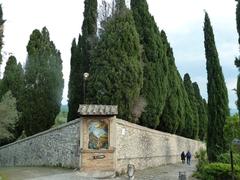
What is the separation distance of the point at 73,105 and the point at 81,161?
10.9 m

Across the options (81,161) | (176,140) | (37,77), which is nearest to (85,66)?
(37,77)

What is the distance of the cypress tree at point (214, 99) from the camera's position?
24141 mm

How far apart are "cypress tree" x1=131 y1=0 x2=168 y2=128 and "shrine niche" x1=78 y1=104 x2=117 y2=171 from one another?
9.02 metres

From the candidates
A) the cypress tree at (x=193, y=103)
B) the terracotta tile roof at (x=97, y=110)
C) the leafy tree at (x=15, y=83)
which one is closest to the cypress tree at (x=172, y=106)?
the cypress tree at (x=193, y=103)

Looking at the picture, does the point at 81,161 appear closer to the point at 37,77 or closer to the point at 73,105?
the point at 73,105

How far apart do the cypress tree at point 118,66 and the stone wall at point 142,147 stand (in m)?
1.95

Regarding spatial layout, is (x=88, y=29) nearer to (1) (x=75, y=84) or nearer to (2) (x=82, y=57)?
(2) (x=82, y=57)

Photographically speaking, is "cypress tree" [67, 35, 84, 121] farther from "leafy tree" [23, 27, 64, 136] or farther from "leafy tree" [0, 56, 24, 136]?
"leafy tree" [0, 56, 24, 136]

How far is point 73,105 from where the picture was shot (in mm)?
29609

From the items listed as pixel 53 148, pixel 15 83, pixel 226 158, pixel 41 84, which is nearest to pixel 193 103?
pixel 41 84

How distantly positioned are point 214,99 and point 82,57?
10.3 metres

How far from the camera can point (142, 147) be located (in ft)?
81.6

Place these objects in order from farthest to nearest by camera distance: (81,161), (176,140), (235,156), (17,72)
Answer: (176,140)
(17,72)
(235,156)
(81,161)

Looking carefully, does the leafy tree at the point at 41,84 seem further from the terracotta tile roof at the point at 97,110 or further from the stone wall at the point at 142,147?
the terracotta tile roof at the point at 97,110
